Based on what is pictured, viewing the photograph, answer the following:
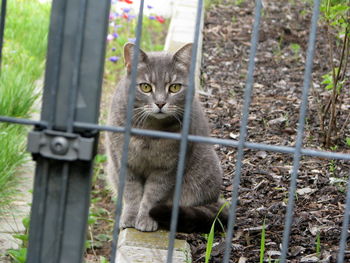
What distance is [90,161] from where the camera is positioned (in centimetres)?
197

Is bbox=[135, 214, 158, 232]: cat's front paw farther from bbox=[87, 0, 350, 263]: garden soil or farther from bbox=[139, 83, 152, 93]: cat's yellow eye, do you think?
bbox=[139, 83, 152, 93]: cat's yellow eye

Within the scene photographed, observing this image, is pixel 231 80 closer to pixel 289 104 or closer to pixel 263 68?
pixel 263 68

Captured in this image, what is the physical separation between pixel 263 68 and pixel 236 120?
126 centimetres

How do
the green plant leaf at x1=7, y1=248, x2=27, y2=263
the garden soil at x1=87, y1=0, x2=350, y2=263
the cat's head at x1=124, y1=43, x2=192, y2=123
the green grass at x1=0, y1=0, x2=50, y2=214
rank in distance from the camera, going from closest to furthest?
1. the green plant leaf at x1=7, y1=248, x2=27, y2=263
2. the garden soil at x1=87, y1=0, x2=350, y2=263
3. the cat's head at x1=124, y1=43, x2=192, y2=123
4. the green grass at x1=0, y1=0, x2=50, y2=214

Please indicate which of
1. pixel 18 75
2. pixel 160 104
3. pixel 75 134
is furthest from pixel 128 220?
pixel 18 75

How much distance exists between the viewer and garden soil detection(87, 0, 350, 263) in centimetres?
303

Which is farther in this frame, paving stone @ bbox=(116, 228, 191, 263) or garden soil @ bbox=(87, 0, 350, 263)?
garden soil @ bbox=(87, 0, 350, 263)

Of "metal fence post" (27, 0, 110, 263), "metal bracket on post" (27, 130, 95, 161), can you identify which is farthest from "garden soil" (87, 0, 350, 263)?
"metal bracket on post" (27, 130, 95, 161)

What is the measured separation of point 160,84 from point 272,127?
4.48 ft

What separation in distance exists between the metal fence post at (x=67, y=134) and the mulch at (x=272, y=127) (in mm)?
1022

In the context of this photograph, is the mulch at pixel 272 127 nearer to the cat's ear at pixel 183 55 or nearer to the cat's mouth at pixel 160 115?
the cat's mouth at pixel 160 115

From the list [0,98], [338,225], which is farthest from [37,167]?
[0,98]

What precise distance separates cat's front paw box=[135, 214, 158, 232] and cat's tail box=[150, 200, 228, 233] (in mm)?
32

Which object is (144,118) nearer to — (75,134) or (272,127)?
(75,134)
